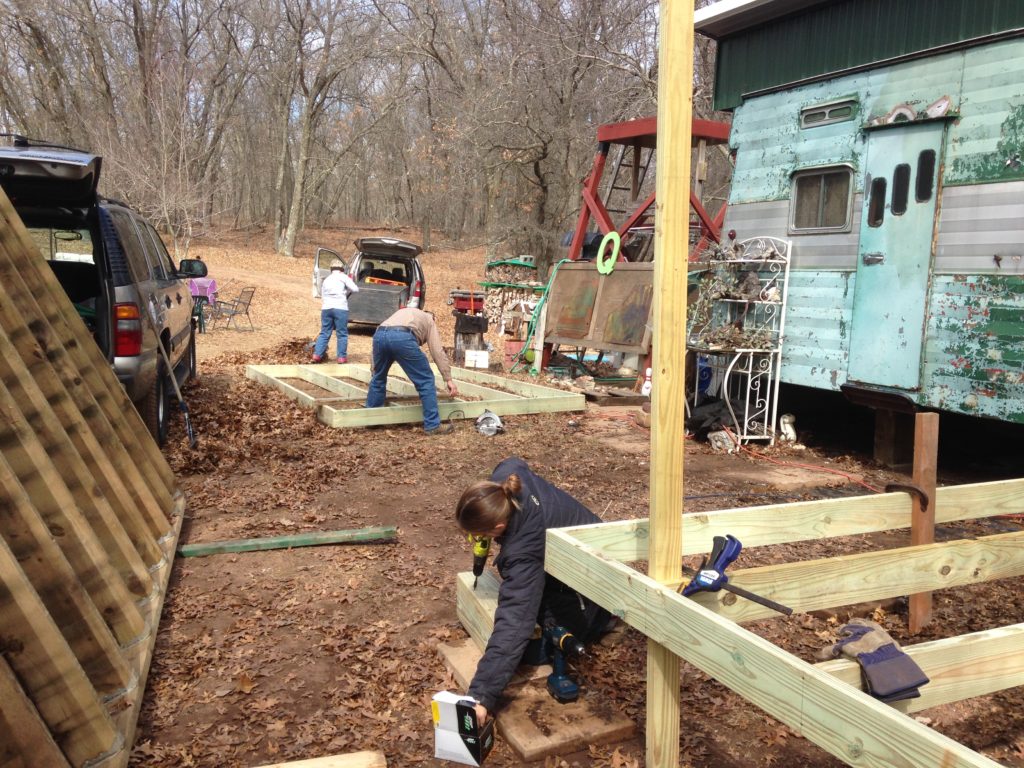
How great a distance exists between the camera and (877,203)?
23.7 feet

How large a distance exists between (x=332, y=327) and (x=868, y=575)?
1116 centimetres

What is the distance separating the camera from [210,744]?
311 centimetres

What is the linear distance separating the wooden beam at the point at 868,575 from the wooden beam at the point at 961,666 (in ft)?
1.14

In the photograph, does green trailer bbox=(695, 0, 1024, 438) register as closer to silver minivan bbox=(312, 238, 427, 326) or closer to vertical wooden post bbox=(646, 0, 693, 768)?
vertical wooden post bbox=(646, 0, 693, 768)

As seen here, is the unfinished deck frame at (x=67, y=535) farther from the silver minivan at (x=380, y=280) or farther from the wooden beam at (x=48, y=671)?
the silver minivan at (x=380, y=280)

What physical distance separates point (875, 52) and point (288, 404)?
292 inches

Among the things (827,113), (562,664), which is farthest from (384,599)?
(827,113)

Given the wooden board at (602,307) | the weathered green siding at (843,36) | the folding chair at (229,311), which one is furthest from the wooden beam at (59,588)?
the folding chair at (229,311)

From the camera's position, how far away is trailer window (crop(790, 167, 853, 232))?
300 inches

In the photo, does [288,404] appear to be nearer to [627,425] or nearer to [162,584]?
[627,425]

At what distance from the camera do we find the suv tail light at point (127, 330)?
6203mm

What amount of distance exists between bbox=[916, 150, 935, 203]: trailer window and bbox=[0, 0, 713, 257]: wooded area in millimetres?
11681

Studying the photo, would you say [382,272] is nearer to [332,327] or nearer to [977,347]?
[332,327]

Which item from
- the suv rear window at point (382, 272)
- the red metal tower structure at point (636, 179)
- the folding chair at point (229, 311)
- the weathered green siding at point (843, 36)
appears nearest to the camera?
the weathered green siding at point (843, 36)
